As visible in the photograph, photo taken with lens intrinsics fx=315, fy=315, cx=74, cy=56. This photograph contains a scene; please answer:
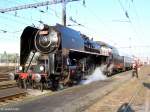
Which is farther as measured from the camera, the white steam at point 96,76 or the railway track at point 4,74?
the railway track at point 4,74

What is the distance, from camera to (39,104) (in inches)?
510

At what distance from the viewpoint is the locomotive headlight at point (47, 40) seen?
18.4m

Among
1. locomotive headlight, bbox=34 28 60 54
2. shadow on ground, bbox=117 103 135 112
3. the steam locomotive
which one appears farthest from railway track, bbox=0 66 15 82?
shadow on ground, bbox=117 103 135 112

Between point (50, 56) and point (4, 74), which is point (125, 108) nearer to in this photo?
point (50, 56)

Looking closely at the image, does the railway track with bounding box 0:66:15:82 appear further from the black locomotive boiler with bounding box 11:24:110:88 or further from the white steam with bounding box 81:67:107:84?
the black locomotive boiler with bounding box 11:24:110:88

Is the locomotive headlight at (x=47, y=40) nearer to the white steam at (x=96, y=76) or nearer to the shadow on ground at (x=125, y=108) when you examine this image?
the shadow on ground at (x=125, y=108)

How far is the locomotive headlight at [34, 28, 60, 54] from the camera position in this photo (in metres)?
18.4

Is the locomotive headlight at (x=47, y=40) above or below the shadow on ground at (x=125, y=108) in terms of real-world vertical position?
above

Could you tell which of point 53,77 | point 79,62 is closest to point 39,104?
point 53,77

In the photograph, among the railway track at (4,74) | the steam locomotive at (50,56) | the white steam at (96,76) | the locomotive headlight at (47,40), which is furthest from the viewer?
the railway track at (4,74)

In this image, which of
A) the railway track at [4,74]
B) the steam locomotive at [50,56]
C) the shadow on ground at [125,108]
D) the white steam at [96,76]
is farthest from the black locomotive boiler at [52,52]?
the railway track at [4,74]

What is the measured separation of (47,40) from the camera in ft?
61.7

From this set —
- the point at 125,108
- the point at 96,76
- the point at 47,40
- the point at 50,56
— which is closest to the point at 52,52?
the point at 50,56

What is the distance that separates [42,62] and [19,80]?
1684 mm
